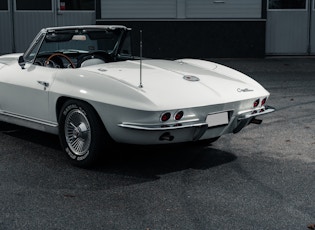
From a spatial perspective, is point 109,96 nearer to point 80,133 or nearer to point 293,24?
point 80,133

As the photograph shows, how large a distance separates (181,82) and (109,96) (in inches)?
29.9

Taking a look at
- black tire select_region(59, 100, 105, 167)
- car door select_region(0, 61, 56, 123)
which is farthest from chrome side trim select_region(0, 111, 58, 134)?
black tire select_region(59, 100, 105, 167)

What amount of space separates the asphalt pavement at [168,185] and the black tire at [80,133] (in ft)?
0.44

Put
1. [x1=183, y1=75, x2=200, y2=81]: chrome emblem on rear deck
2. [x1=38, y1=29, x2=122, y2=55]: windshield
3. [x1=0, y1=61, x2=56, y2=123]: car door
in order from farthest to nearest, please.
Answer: [x1=38, y1=29, x2=122, y2=55]: windshield → [x1=0, y1=61, x2=56, y2=123]: car door → [x1=183, y1=75, x2=200, y2=81]: chrome emblem on rear deck

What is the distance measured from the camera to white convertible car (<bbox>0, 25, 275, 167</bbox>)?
549 centimetres

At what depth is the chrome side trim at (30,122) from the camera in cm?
632

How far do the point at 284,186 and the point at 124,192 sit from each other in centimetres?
141

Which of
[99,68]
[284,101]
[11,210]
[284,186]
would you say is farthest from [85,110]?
[284,101]

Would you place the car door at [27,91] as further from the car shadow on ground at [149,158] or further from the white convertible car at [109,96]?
the car shadow on ground at [149,158]

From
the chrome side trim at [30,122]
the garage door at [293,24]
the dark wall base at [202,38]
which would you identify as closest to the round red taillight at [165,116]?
the chrome side trim at [30,122]

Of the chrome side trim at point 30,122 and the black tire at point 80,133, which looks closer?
the black tire at point 80,133

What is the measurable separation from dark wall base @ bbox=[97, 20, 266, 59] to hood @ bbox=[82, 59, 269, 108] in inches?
416

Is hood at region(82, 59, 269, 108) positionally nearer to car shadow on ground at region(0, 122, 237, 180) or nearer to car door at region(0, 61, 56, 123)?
car door at region(0, 61, 56, 123)

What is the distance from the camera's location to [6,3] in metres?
17.7
